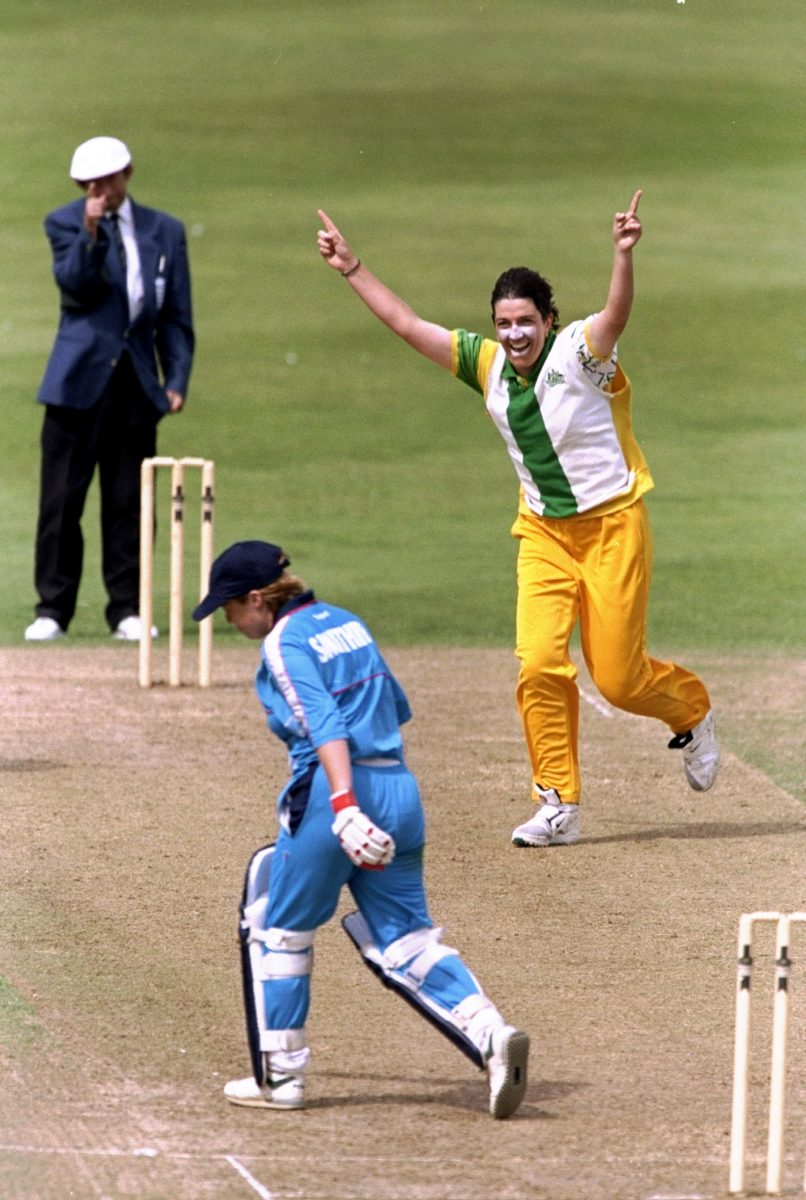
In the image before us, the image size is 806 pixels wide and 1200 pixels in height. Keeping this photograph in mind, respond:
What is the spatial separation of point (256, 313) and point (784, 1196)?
18.4 m

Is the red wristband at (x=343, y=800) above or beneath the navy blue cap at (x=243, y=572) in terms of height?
beneath

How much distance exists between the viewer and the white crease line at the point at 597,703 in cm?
1136

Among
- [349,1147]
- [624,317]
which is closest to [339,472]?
[624,317]

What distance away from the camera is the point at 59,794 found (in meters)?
9.46

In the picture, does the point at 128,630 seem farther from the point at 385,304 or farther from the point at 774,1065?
the point at 774,1065

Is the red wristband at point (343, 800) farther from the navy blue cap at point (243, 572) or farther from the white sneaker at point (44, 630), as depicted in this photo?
the white sneaker at point (44, 630)

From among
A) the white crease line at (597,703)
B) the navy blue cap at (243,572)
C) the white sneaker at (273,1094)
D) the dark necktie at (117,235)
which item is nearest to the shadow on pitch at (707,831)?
the white crease line at (597,703)

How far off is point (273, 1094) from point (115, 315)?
7584 millimetres

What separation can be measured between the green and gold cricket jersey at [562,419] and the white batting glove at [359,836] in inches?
124

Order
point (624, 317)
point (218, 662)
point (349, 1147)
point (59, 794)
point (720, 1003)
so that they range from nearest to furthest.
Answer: point (349, 1147) → point (720, 1003) → point (624, 317) → point (59, 794) → point (218, 662)

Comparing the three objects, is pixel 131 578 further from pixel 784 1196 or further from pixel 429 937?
pixel 784 1196

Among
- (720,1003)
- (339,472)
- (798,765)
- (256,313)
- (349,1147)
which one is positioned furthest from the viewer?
(256,313)

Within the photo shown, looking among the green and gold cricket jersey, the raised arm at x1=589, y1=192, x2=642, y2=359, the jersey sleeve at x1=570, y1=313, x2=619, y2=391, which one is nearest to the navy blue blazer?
the green and gold cricket jersey

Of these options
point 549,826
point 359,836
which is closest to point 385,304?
point 549,826
